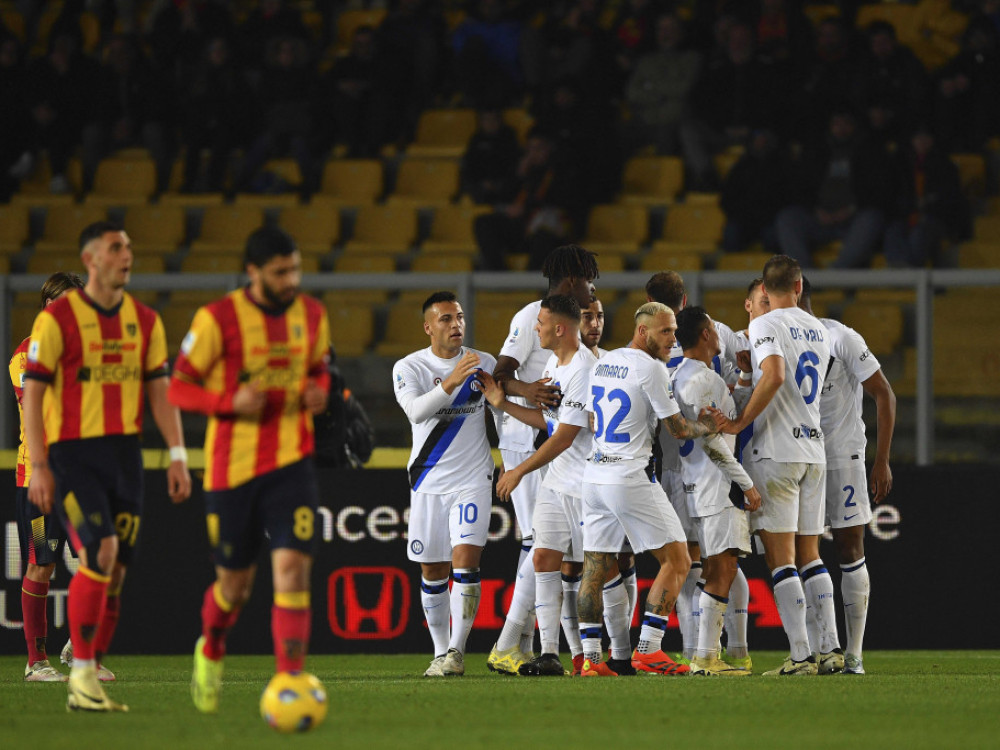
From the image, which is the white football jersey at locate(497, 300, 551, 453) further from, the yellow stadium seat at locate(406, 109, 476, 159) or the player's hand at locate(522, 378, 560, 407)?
the yellow stadium seat at locate(406, 109, 476, 159)

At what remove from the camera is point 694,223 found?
14.3m

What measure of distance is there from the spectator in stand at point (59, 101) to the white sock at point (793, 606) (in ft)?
33.6

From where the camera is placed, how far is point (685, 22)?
16172 millimetres

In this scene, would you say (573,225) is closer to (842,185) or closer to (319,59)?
(842,185)

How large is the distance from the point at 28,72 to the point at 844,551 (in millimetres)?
10947

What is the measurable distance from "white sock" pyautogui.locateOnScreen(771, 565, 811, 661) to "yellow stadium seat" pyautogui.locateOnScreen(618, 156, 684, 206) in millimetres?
7085

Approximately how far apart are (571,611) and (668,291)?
1958 millimetres

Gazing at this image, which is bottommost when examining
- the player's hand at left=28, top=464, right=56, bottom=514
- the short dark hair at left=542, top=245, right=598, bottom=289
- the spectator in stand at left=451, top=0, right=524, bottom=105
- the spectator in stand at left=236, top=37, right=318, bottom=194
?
the player's hand at left=28, top=464, right=56, bottom=514

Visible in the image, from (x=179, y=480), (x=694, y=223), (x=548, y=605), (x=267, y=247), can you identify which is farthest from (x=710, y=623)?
(x=694, y=223)

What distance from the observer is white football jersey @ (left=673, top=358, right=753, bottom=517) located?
8.38 metres

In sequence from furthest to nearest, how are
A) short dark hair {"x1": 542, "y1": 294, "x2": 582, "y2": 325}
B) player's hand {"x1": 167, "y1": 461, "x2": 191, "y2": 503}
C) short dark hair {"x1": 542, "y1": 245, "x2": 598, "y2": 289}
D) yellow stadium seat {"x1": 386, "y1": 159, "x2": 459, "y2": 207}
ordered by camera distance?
1. yellow stadium seat {"x1": 386, "y1": 159, "x2": 459, "y2": 207}
2. short dark hair {"x1": 542, "y1": 245, "x2": 598, "y2": 289}
3. short dark hair {"x1": 542, "y1": 294, "x2": 582, "y2": 325}
4. player's hand {"x1": 167, "y1": 461, "x2": 191, "y2": 503}

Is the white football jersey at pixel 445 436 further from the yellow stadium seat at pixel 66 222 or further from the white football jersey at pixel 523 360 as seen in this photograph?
the yellow stadium seat at pixel 66 222

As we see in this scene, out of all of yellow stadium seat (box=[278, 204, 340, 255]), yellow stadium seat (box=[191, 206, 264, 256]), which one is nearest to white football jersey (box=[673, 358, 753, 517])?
yellow stadium seat (box=[278, 204, 340, 255])

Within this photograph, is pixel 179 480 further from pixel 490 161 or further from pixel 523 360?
pixel 490 161
